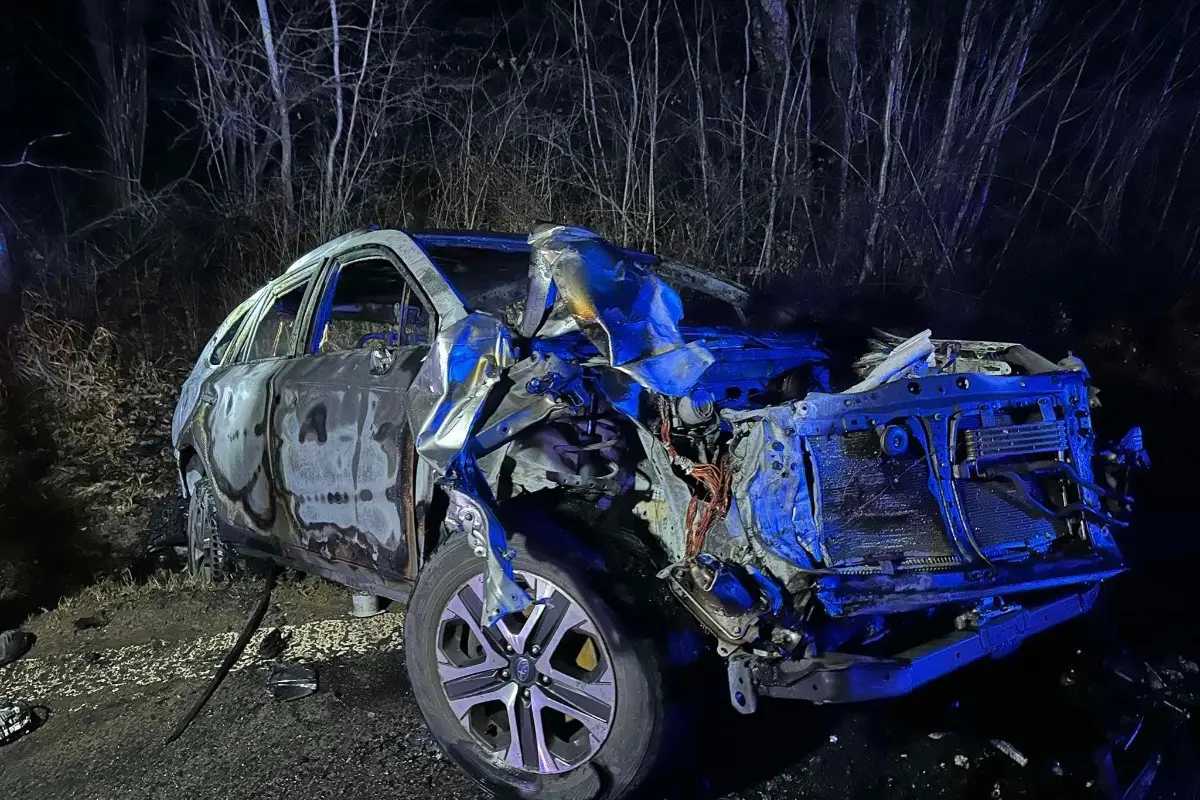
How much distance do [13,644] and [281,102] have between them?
23.7 feet

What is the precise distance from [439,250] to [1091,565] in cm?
281

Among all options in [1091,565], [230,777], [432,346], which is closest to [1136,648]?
[1091,565]

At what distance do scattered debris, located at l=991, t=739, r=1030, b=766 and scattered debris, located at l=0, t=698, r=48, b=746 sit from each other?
3.95 meters

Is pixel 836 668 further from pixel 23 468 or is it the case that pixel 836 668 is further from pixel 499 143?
pixel 499 143

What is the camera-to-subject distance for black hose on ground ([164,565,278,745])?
11.2ft

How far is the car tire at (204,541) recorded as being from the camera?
4.89 meters

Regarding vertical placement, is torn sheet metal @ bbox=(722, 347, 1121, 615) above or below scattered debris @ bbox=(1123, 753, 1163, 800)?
above

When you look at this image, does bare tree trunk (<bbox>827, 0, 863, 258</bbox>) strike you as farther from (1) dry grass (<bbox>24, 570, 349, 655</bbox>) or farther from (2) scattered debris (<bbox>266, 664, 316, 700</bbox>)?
(2) scattered debris (<bbox>266, 664, 316, 700</bbox>)

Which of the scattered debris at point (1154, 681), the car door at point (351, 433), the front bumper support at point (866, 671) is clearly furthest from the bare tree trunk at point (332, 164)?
the scattered debris at point (1154, 681)

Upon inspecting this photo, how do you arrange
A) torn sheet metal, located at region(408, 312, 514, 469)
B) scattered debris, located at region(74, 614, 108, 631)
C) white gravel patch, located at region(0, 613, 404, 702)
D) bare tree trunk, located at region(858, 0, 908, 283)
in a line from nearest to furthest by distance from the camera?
torn sheet metal, located at region(408, 312, 514, 469), white gravel patch, located at region(0, 613, 404, 702), scattered debris, located at region(74, 614, 108, 631), bare tree trunk, located at region(858, 0, 908, 283)

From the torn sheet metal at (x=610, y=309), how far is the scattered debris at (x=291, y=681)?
6.70ft

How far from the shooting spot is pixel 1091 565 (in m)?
2.80

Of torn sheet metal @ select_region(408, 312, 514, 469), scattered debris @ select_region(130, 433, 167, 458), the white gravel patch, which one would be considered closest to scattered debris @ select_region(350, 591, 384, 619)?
the white gravel patch

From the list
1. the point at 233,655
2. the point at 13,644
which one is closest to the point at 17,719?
the point at 233,655
